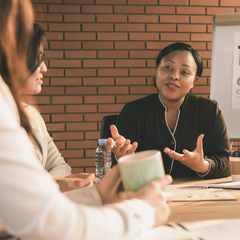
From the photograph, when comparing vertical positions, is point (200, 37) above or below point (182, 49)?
above

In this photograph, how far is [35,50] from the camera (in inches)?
45.4

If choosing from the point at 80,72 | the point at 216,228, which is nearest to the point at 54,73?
the point at 80,72

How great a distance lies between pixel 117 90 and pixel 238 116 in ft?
3.78

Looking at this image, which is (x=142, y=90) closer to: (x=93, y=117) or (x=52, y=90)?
(x=93, y=117)

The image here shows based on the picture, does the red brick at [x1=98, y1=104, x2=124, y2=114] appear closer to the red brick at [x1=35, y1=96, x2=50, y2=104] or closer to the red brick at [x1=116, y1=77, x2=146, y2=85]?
the red brick at [x1=116, y1=77, x2=146, y2=85]

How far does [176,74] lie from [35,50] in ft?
3.08

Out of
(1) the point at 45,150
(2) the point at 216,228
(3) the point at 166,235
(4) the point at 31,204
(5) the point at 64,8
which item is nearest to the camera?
(4) the point at 31,204

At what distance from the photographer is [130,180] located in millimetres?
534

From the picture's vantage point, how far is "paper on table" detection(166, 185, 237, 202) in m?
0.90

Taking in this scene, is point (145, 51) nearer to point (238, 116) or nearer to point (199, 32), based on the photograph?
point (199, 32)

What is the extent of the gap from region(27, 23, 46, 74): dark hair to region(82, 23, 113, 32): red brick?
1.35 meters

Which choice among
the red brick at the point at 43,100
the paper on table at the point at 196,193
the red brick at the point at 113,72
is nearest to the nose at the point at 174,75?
the paper on table at the point at 196,193

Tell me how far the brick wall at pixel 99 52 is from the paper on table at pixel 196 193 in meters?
1.59

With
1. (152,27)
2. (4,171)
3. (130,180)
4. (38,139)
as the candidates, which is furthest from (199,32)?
(4,171)
